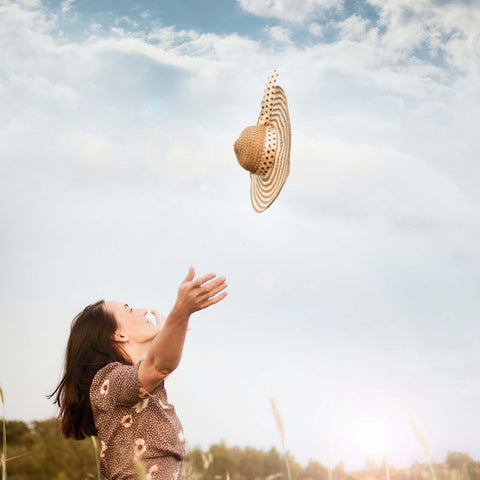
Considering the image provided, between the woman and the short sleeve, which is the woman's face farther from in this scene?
the short sleeve

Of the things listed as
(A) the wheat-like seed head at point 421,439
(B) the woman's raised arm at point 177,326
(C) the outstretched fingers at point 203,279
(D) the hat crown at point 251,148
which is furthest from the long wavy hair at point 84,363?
(A) the wheat-like seed head at point 421,439

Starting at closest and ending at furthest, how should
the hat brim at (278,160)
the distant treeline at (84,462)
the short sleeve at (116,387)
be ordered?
the short sleeve at (116,387) < the hat brim at (278,160) < the distant treeline at (84,462)

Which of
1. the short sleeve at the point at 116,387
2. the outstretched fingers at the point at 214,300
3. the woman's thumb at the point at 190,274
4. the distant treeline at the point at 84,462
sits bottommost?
the distant treeline at the point at 84,462

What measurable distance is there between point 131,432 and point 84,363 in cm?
49

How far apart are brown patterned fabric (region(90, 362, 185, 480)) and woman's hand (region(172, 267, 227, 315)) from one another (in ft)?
2.15

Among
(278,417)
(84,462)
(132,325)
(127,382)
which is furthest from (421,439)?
(84,462)

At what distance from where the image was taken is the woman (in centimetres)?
224

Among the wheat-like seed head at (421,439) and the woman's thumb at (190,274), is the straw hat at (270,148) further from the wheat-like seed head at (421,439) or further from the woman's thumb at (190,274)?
the wheat-like seed head at (421,439)

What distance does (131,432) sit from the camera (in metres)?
2.69

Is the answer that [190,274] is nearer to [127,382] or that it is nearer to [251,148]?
[127,382]

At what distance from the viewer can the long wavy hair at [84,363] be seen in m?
2.94

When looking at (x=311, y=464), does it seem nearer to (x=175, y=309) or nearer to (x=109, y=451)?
(x=109, y=451)

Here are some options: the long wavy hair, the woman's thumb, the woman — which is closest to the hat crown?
the woman

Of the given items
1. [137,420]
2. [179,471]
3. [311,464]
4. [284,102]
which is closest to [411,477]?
[179,471]
